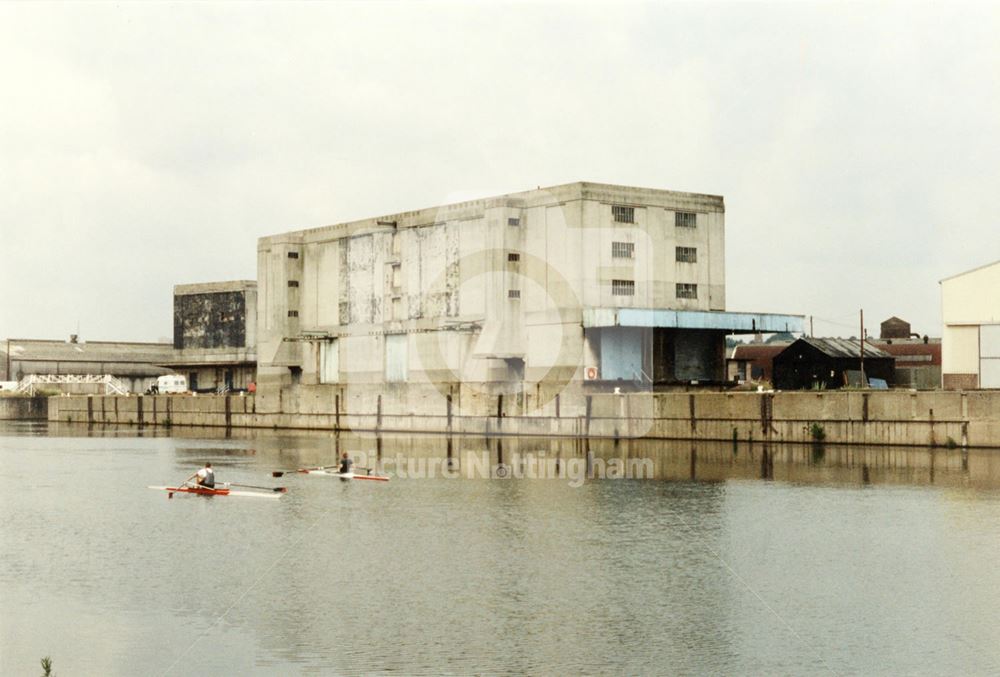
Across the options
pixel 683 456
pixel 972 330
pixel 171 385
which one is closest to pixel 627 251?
pixel 683 456

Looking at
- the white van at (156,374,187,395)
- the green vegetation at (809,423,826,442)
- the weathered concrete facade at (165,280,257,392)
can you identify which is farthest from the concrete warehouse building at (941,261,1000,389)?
the white van at (156,374,187,395)

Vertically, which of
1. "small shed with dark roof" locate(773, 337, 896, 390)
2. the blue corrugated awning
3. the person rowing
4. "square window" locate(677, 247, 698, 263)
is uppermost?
"square window" locate(677, 247, 698, 263)

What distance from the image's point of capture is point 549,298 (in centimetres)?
9362

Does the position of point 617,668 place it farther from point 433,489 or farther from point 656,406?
point 656,406

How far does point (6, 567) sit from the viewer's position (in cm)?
3700

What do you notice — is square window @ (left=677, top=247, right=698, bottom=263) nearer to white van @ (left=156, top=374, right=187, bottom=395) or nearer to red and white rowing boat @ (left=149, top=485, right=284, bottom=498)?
red and white rowing boat @ (left=149, top=485, right=284, bottom=498)

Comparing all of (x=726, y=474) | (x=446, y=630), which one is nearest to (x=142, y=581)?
(x=446, y=630)

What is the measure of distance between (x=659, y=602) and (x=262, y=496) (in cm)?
2820

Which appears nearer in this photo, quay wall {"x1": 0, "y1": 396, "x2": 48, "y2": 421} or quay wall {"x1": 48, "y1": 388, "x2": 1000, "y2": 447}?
quay wall {"x1": 48, "y1": 388, "x2": 1000, "y2": 447}

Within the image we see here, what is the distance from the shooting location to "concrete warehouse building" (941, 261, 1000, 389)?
80000mm

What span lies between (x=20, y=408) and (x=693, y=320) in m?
105

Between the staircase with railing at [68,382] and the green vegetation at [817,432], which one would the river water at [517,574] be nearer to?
the green vegetation at [817,432]

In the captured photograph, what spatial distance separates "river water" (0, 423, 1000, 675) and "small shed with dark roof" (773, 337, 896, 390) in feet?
137

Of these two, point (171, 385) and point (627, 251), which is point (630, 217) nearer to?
point (627, 251)
